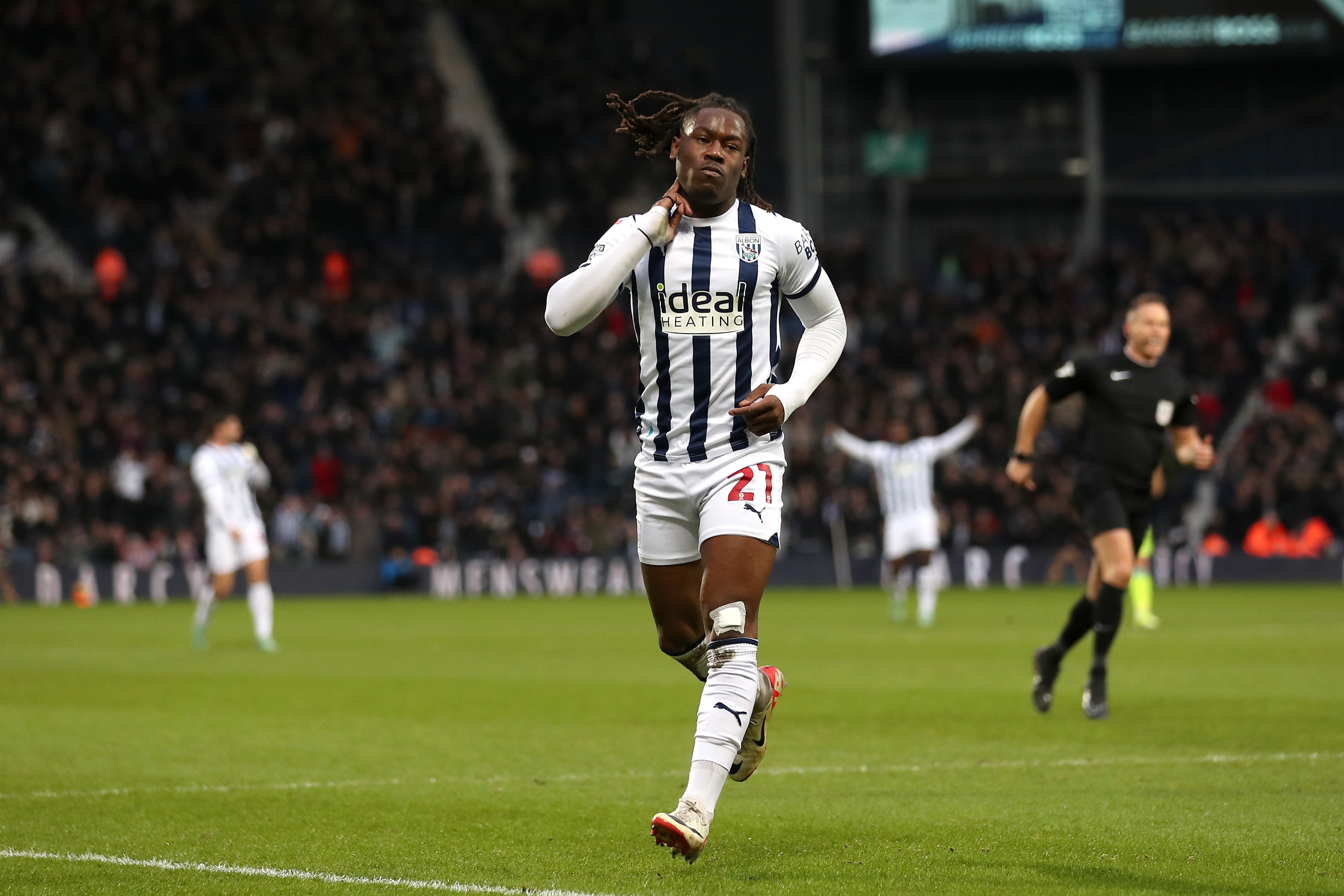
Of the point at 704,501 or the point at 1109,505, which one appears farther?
the point at 1109,505

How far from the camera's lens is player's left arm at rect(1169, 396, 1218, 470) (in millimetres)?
10531

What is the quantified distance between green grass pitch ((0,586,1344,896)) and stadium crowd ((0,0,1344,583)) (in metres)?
13.2

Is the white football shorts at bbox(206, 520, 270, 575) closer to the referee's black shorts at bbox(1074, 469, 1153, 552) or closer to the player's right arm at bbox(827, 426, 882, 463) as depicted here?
the player's right arm at bbox(827, 426, 882, 463)

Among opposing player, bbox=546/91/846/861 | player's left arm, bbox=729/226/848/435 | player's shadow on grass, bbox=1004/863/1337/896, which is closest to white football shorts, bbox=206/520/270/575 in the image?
opposing player, bbox=546/91/846/861

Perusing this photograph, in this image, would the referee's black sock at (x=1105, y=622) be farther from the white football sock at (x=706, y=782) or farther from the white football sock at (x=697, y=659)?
the white football sock at (x=706, y=782)

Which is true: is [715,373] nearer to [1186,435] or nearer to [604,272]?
[604,272]

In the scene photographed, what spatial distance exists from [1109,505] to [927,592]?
10526mm

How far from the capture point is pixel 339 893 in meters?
5.43

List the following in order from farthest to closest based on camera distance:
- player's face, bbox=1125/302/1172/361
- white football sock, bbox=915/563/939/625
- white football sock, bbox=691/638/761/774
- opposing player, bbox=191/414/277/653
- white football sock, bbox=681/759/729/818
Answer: white football sock, bbox=915/563/939/625 → opposing player, bbox=191/414/277/653 → player's face, bbox=1125/302/1172/361 → white football sock, bbox=691/638/761/774 → white football sock, bbox=681/759/729/818

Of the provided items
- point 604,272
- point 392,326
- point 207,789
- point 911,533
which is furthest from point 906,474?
point 604,272

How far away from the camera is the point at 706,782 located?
5.61m

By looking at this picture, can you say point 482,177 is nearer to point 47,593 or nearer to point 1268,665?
point 47,593

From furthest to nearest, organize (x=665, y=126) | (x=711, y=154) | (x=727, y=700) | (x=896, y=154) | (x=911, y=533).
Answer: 1. (x=896, y=154)
2. (x=911, y=533)
3. (x=665, y=126)
4. (x=711, y=154)
5. (x=727, y=700)

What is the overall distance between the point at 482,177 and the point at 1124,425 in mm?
25578
